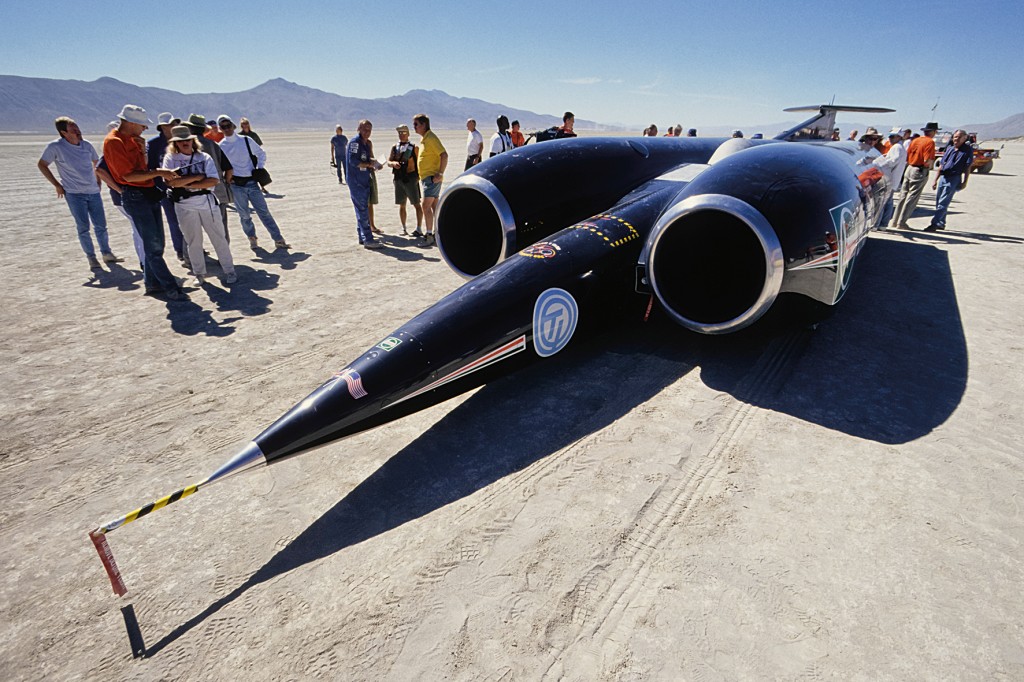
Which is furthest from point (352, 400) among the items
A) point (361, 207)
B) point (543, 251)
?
point (361, 207)

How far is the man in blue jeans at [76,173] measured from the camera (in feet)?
22.4

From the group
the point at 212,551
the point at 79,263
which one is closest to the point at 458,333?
the point at 212,551

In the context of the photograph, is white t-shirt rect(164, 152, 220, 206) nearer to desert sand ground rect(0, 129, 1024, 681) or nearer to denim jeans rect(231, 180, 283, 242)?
denim jeans rect(231, 180, 283, 242)

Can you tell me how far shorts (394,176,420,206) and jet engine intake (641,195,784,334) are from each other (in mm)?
6090

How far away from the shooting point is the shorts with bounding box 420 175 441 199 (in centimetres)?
886

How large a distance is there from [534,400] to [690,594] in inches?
76.3

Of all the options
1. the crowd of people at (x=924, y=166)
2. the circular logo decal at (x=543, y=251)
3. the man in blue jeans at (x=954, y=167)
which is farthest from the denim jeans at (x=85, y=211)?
the man in blue jeans at (x=954, y=167)

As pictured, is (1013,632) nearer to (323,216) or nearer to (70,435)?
(70,435)

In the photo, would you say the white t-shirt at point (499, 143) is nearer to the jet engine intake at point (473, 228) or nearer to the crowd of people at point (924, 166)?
the jet engine intake at point (473, 228)

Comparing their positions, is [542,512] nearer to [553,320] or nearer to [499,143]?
[553,320]

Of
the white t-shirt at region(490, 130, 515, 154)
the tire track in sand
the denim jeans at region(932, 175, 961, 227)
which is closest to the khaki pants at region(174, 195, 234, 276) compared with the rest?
the white t-shirt at region(490, 130, 515, 154)

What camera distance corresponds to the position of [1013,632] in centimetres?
225

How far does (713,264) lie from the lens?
509 centimetres

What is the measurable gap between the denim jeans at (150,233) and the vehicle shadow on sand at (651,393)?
4.99m
